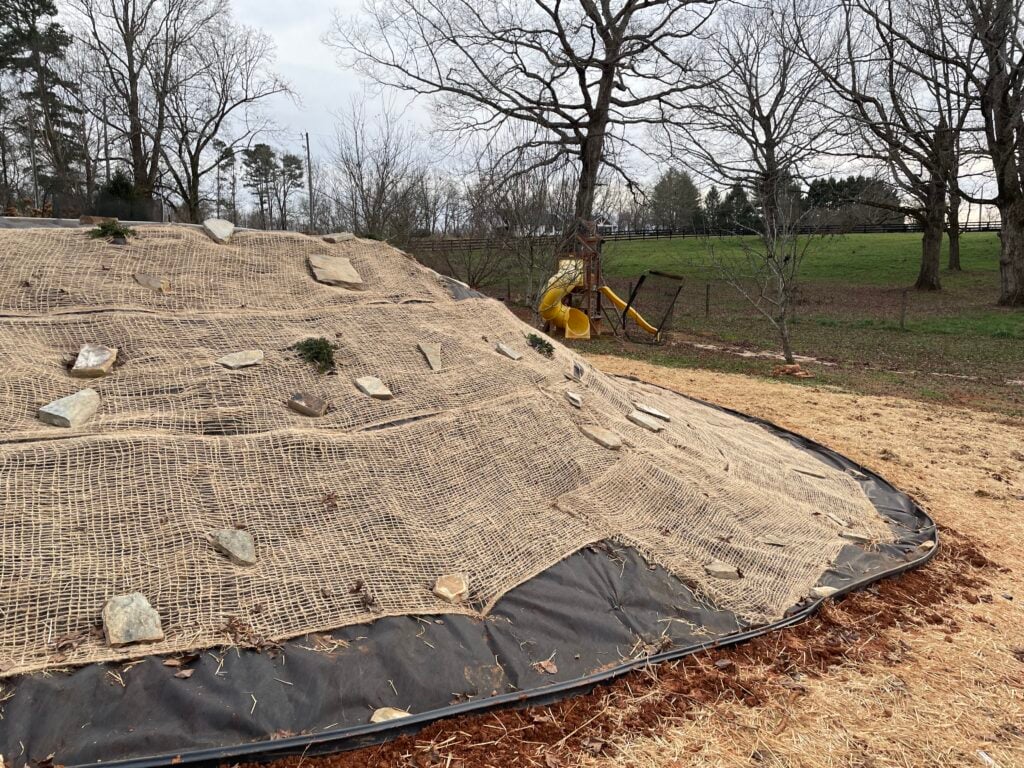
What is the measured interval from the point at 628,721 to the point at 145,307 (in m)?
3.40

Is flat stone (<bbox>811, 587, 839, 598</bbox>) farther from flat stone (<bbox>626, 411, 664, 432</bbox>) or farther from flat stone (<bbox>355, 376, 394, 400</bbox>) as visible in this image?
flat stone (<bbox>355, 376, 394, 400</bbox>)

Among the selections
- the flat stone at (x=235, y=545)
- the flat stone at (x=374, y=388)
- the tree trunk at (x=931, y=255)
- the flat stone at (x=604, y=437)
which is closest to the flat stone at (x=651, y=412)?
the flat stone at (x=604, y=437)

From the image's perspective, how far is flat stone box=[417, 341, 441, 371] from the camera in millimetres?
3953

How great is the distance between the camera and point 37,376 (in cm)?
299

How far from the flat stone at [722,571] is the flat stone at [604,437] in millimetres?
946

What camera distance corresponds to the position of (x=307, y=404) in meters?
3.27

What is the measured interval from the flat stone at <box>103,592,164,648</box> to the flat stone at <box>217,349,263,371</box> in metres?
1.43

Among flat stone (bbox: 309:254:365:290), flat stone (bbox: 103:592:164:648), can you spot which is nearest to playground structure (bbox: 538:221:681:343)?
flat stone (bbox: 309:254:365:290)

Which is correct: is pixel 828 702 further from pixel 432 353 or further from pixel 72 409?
pixel 72 409

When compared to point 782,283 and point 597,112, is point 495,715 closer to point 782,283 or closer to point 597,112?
point 782,283

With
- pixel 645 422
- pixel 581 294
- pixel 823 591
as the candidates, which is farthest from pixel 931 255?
pixel 823 591

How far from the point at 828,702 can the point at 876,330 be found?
46.8 feet

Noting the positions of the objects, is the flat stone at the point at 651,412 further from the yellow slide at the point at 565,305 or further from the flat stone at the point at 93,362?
the yellow slide at the point at 565,305

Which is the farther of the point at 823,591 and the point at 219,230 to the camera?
the point at 219,230
